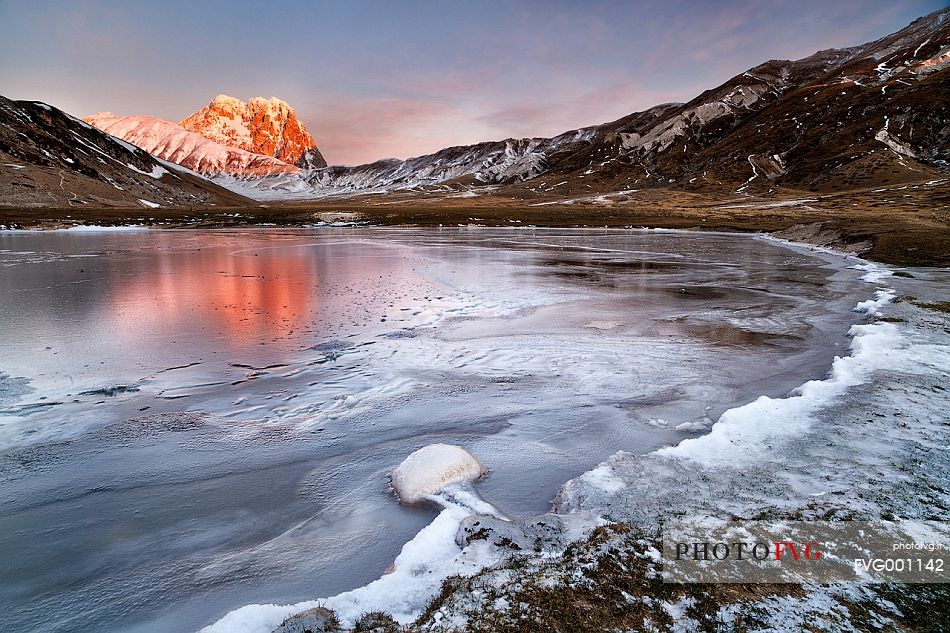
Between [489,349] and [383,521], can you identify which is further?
[489,349]

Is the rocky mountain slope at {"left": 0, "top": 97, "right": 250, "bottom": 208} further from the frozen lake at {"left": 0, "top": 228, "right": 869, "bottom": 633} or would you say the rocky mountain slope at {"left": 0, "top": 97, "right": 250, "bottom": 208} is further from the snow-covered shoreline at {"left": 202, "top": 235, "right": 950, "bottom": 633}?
the snow-covered shoreline at {"left": 202, "top": 235, "right": 950, "bottom": 633}

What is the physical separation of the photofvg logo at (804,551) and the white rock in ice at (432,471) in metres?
2.35

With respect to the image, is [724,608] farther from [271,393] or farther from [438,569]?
[271,393]

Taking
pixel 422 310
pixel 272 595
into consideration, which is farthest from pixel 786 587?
pixel 422 310

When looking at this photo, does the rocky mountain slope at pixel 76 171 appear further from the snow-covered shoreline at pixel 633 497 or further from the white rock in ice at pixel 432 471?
the snow-covered shoreline at pixel 633 497

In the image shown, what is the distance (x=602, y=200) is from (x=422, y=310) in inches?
5567

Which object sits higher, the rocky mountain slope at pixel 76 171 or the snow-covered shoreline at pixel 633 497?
the rocky mountain slope at pixel 76 171

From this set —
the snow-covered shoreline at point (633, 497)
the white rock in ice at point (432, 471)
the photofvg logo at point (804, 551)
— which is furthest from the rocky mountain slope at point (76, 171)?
the photofvg logo at point (804, 551)

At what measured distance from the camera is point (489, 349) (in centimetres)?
1168

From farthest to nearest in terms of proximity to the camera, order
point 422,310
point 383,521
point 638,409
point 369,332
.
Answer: point 422,310 → point 369,332 → point 638,409 → point 383,521

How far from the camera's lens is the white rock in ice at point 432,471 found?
18.6 feet

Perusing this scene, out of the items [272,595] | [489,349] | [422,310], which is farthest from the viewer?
[422,310]

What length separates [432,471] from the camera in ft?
19.3

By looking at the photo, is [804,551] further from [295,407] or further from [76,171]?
[76,171]
